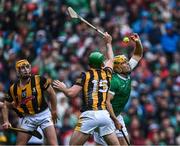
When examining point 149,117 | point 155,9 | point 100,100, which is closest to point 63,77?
point 149,117

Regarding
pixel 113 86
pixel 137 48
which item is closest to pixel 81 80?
pixel 113 86

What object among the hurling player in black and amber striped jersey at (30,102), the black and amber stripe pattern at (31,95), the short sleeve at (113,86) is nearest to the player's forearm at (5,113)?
the hurling player in black and amber striped jersey at (30,102)

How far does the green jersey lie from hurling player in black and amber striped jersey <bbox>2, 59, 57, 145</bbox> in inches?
44.3

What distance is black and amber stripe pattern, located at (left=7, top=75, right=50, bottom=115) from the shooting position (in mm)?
17047

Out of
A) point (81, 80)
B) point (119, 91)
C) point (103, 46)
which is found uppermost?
point (103, 46)

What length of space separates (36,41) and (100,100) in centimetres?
817

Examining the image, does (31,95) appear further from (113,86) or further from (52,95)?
(113,86)

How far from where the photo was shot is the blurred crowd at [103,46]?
23.1 meters

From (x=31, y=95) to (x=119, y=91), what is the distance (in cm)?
162

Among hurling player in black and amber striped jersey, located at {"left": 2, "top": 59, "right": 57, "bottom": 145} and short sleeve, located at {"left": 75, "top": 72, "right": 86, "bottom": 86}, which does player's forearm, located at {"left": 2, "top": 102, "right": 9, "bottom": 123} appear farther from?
short sleeve, located at {"left": 75, "top": 72, "right": 86, "bottom": 86}

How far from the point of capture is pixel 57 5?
25.8 meters

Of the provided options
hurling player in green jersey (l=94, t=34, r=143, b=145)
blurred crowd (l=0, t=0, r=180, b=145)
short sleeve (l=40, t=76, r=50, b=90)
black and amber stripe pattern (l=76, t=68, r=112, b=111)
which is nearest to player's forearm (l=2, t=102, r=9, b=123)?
short sleeve (l=40, t=76, r=50, b=90)

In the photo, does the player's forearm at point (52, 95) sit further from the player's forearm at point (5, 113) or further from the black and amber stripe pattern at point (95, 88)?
the player's forearm at point (5, 113)

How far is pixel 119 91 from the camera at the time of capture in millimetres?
17406
